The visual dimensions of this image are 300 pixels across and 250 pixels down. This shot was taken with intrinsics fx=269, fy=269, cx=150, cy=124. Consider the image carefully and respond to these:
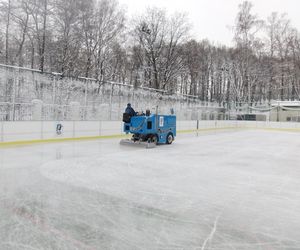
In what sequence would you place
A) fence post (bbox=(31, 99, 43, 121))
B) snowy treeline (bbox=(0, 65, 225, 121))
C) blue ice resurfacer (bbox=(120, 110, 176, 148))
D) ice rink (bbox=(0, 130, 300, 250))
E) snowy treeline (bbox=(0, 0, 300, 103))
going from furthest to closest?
snowy treeline (bbox=(0, 0, 300, 103))
fence post (bbox=(31, 99, 43, 121))
blue ice resurfacer (bbox=(120, 110, 176, 148))
snowy treeline (bbox=(0, 65, 225, 121))
ice rink (bbox=(0, 130, 300, 250))

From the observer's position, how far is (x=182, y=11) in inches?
1153

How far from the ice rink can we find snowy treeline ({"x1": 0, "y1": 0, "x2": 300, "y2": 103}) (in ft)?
30.7

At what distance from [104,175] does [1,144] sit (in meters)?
6.05

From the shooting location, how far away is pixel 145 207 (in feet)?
12.3

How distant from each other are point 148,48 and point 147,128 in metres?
20.5

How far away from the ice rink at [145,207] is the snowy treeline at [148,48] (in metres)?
9.35

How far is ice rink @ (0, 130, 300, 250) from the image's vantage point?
276 centimetres

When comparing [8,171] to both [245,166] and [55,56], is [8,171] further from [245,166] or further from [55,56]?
[55,56]

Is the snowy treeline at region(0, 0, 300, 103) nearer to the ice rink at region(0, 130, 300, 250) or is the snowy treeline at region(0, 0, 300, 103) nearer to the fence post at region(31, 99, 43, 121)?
the fence post at region(31, 99, 43, 121)

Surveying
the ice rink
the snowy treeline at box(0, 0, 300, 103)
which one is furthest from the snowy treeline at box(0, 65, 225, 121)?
the ice rink

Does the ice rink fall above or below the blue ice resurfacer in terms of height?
below

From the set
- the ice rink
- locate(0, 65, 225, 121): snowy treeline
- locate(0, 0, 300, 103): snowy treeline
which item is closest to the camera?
the ice rink

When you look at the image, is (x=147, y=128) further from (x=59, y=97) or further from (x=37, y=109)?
(x=37, y=109)

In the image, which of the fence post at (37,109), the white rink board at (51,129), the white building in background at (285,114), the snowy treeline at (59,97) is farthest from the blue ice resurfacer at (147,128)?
the white building in background at (285,114)
